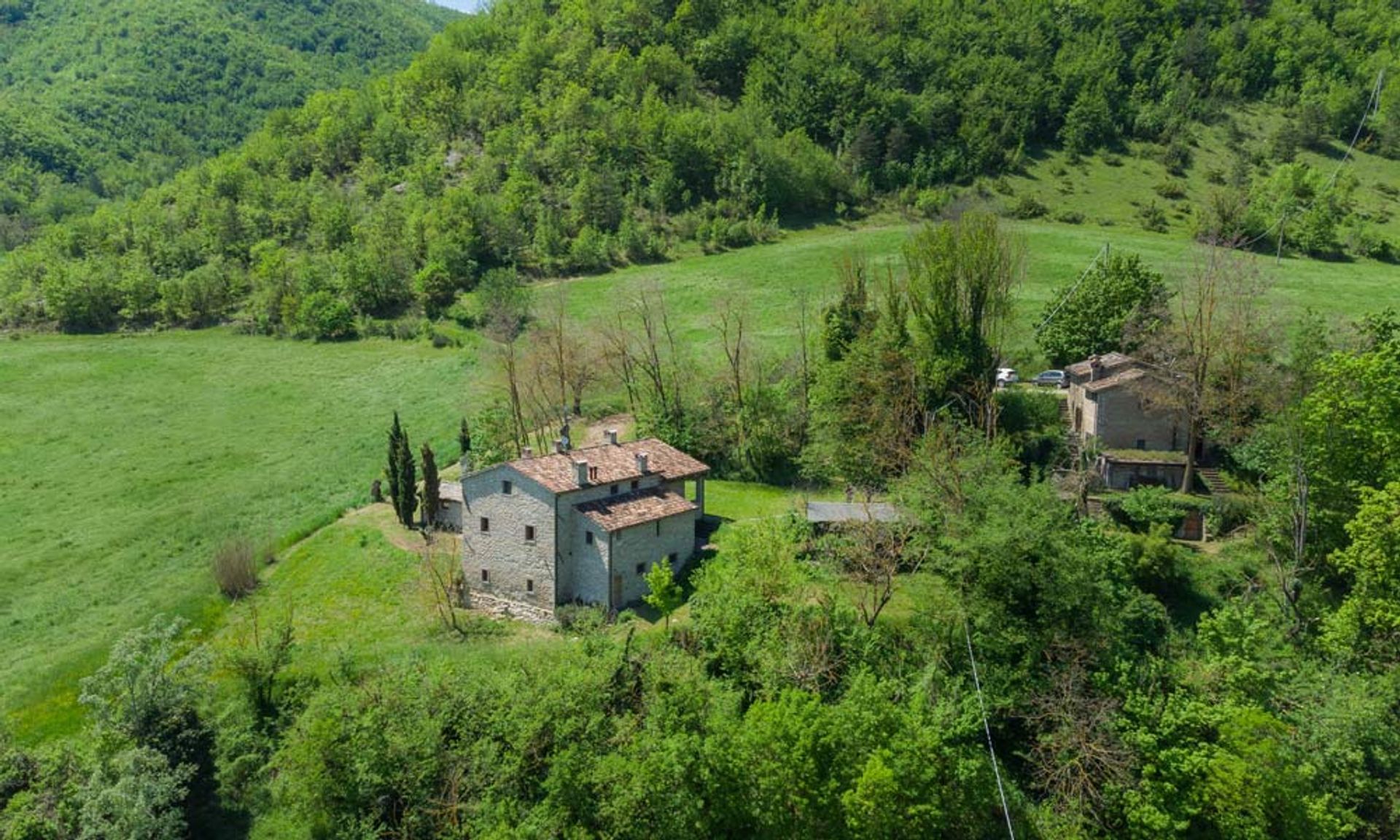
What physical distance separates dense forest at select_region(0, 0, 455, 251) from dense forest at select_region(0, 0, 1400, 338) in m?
29.7

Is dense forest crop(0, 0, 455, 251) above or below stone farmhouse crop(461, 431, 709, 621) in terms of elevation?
above

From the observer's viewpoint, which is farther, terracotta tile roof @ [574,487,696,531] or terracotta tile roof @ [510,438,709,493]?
terracotta tile roof @ [510,438,709,493]

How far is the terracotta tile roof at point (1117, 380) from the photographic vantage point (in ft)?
142

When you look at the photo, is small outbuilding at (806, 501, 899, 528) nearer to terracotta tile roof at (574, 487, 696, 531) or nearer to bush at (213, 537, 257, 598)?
terracotta tile roof at (574, 487, 696, 531)

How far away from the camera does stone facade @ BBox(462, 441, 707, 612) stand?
36.7 m

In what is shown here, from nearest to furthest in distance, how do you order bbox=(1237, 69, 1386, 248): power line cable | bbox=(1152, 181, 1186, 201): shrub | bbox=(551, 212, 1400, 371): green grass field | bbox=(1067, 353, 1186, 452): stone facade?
1. bbox=(1067, 353, 1186, 452): stone facade
2. bbox=(551, 212, 1400, 371): green grass field
3. bbox=(1237, 69, 1386, 248): power line cable
4. bbox=(1152, 181, 1186, 201): shrub

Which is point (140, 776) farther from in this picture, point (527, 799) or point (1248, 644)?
point (1248, 644)

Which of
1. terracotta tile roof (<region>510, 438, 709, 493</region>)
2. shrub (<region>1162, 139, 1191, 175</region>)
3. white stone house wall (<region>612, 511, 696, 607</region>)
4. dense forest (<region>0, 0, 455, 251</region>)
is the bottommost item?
white stone house wall (<region>612, 511, 696, 607</region>)

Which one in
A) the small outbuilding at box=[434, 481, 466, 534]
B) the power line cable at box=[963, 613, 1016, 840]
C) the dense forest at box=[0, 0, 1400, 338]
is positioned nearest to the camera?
the power line cable at box=[963, 613, 1016, 840]

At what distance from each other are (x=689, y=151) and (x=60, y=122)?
420 ft

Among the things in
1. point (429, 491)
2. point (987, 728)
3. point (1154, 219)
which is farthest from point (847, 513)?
point (1154, 219)

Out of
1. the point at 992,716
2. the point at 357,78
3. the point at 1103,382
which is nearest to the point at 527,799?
the point at 992,716

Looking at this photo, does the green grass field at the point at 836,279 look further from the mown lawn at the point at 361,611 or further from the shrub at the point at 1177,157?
the mown lawn at the point at 361,611

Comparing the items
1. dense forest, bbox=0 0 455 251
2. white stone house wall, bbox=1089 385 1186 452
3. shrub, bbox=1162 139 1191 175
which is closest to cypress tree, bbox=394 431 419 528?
white stone house wall, bbox=1089 385 1186 452
